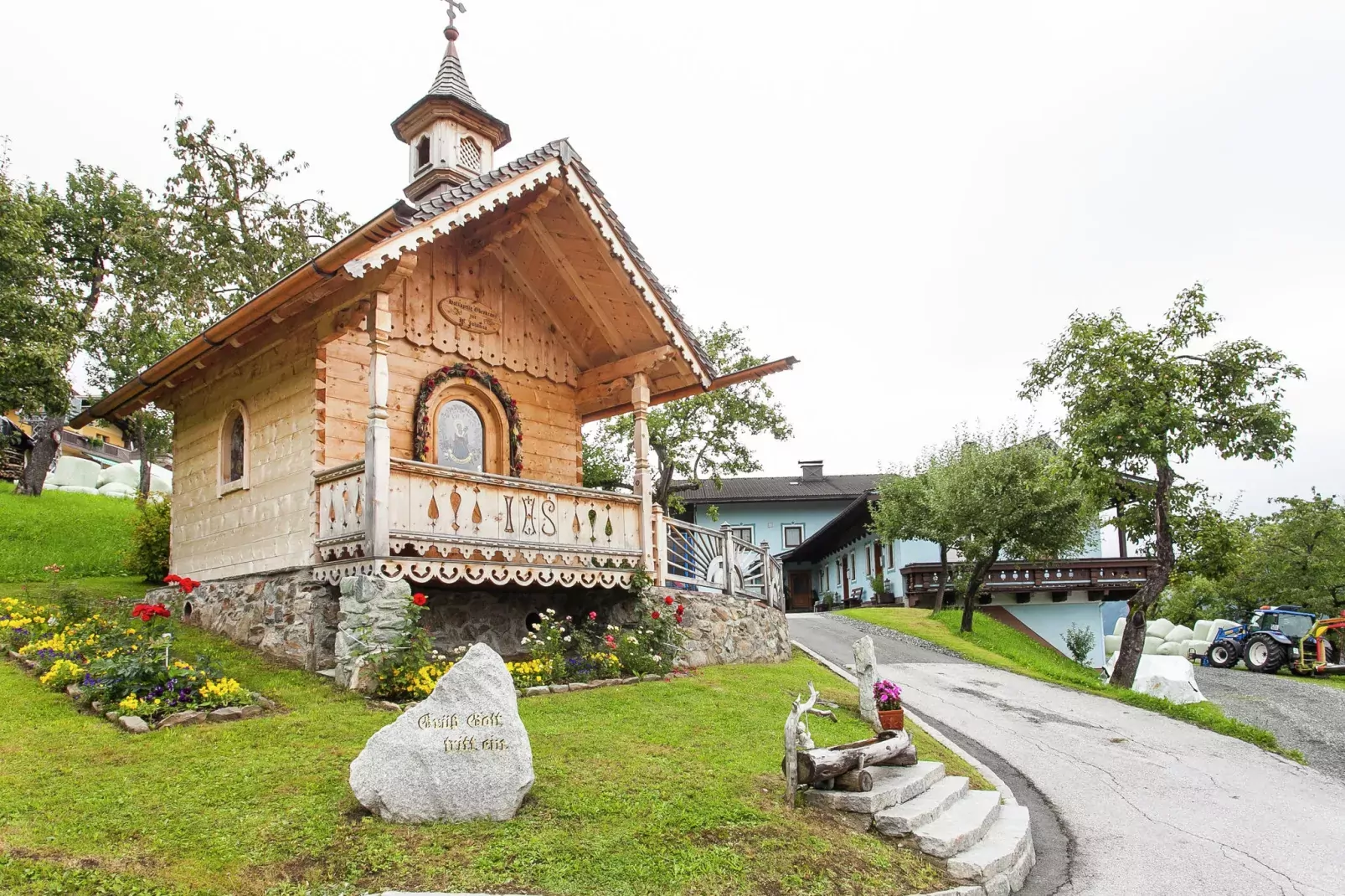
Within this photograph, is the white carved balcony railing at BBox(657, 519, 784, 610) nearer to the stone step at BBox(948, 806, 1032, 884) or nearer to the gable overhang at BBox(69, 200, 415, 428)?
the gable overhang at BBox(69, 200, 415, 428)

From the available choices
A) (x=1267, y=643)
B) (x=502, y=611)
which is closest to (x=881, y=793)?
(x=502, y=611)

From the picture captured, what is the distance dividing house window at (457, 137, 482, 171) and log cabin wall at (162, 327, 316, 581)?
5634mm

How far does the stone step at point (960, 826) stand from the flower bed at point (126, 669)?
6625 millimetres

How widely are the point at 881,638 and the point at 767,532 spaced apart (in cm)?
2454

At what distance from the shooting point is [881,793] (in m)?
7.80

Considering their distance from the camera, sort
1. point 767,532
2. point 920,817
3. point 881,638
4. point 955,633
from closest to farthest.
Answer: point 920,817, point 881,638, point 955,633, point 767,532

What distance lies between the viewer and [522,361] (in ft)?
48.7

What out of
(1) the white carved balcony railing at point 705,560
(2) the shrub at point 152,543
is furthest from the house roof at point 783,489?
(2) the shrub at point 152,543

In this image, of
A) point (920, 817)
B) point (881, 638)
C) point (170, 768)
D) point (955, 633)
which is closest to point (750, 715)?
point (920, 817)

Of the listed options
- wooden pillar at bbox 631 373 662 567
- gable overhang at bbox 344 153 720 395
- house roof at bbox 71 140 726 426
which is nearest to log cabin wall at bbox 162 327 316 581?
house roof at bbox 71 140 726 426

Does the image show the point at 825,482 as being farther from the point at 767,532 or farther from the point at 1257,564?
the point at 1257,564

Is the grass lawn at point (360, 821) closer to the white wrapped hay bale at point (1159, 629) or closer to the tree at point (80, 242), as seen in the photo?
the tree at point (80, 242)

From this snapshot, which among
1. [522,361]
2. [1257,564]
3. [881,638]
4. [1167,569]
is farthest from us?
[1257,564]

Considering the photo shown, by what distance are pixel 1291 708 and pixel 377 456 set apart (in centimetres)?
1781
